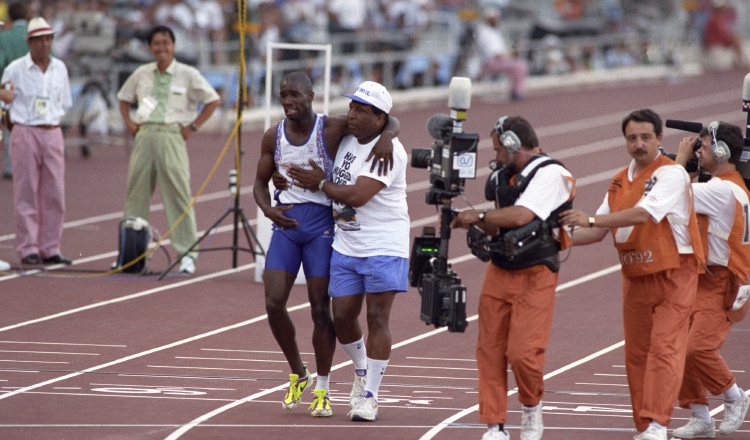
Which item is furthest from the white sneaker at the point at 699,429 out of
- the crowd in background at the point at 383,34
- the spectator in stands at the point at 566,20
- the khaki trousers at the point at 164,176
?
the spectator in stands at the point at 566,20

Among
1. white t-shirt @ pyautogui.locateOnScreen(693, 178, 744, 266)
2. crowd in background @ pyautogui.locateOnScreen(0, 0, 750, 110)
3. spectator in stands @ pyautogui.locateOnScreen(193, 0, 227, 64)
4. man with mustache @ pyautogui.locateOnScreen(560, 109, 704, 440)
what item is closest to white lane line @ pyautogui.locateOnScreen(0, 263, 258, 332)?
man with mustache @ pyautogui.locateOnScreen(560, 109, 704, 440)

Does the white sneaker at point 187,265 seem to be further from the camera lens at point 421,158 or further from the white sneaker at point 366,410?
the camera lens at point 421,158

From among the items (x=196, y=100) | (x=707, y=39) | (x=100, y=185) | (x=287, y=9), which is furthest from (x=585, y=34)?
(x=196, y=100)

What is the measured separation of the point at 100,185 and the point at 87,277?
20.7ft

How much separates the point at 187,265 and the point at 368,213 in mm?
6055

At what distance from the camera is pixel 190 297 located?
43.8 feet

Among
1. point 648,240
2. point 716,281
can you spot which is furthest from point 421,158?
point 716,281

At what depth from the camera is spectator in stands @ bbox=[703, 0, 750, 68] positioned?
39688mm

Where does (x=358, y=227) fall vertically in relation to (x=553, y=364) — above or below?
above

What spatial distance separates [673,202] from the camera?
26.1ft

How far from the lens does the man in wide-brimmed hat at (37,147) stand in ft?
47.8

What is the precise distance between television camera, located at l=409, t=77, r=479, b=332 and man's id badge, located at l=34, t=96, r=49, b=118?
739 cm

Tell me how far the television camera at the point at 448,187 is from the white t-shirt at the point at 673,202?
1.00 meters

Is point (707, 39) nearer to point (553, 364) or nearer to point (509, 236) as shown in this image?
point (553, 364)
